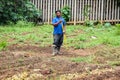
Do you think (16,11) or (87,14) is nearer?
(16,11)

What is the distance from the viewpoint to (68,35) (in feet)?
59.5

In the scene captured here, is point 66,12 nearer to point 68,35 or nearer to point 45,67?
point 68,35

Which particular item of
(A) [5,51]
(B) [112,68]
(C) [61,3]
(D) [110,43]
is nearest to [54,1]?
(C) [61,3]

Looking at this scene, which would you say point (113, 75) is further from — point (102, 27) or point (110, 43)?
point (102, 27)

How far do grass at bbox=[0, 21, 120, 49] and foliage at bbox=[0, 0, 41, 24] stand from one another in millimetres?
754

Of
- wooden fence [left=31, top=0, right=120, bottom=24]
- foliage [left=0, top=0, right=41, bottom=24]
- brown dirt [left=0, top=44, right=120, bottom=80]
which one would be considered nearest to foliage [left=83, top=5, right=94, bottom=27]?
wooden fence [left=31, top=0, right=120, bottom=24]

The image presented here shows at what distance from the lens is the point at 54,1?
A: 2278 centimetres

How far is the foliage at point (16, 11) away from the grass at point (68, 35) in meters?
0.75

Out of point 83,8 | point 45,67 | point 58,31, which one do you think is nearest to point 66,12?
point 83,8

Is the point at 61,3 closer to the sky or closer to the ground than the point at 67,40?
closer to the sky

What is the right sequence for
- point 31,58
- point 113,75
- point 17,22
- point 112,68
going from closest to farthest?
point 113,75
point 112,68
point 31,58
point 17,22

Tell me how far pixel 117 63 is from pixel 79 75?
1786 mm

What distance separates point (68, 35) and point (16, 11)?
510cm

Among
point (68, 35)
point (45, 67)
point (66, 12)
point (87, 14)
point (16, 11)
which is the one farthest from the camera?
point (87, 14)
